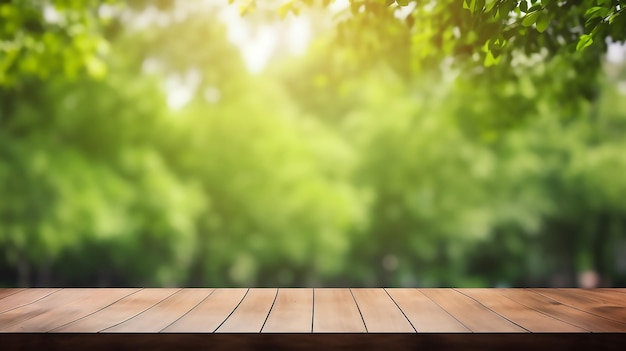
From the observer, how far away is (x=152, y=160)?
12.6m

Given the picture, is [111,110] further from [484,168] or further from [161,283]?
[484,168]

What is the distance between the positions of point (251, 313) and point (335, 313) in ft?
1.33

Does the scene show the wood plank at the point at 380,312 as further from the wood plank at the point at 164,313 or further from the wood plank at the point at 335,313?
the wood plank at the point at 164,313

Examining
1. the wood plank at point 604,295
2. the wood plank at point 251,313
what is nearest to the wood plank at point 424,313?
the wood plank at point 251,313

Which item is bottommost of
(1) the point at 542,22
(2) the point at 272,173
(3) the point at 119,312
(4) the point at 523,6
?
(3) the point at 119,312

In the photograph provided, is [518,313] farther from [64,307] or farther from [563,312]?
[64,307]

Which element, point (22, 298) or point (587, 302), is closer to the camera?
point (587, 302)

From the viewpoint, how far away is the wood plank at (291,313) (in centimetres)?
262

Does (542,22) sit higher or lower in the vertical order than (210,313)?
higher

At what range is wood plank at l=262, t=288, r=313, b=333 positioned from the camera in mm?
2621

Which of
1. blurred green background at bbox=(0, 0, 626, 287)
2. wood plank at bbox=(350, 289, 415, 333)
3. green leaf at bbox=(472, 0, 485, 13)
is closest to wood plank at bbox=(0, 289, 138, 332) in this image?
wood plank at bbox=(350, 289, 415, 333)

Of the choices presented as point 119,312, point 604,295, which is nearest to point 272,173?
point 604,295

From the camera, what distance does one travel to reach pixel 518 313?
304 centimetres

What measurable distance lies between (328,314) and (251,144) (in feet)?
35.8
